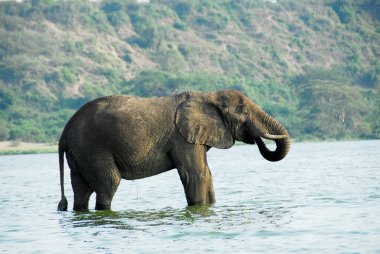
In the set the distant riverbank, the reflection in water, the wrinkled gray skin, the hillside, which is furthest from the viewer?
the hillside

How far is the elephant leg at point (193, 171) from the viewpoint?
14773mm

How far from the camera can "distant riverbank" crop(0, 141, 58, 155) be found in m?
63.9

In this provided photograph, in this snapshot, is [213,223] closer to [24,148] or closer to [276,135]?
[276,135]

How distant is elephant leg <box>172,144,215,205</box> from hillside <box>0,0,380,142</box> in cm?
5543

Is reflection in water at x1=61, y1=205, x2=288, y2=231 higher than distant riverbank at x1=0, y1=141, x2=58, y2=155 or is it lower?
lower

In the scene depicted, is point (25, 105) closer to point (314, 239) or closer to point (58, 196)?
point (58, 196)

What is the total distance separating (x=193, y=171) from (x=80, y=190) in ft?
6.02

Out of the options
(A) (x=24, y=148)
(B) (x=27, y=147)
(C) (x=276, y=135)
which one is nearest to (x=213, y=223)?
(C) (x=276, y=135)

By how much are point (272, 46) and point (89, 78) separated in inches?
1127

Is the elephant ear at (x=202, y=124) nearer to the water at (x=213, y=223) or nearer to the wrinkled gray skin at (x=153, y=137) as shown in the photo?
the wrinkled gray skin at (x=153, y=137)

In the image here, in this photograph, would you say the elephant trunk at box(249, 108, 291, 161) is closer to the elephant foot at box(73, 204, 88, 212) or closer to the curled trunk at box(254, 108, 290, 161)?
the curled trunk at box(254, 108, 290, 161)

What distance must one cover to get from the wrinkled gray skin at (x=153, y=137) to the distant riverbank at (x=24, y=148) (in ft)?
161

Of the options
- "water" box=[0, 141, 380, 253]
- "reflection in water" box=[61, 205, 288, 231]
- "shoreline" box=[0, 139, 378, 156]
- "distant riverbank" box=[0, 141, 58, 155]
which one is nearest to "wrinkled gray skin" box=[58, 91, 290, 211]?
"reflection in water" box=[61, 205, 288, 231]

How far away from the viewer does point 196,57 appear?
105m
